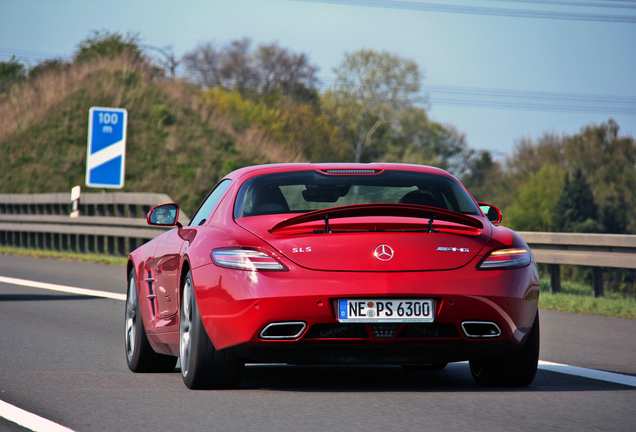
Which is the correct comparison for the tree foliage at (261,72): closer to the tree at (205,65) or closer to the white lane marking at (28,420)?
the tree at (205,65)

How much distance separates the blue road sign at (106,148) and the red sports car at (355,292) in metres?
16.1

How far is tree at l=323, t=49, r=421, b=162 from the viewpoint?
243ft

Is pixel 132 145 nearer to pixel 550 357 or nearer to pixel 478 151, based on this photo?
pixel 550 357

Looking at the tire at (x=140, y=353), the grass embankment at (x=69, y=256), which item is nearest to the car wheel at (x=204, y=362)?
the tire at (x=140, y=353)

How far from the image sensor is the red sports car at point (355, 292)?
506 cm

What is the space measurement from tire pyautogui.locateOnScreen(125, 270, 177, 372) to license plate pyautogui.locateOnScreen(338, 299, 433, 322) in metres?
2.05

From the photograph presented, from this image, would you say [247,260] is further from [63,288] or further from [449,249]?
[63,288]

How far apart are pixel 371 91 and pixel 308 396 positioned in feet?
233

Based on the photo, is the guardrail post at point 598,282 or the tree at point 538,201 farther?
the tree at point 538,201

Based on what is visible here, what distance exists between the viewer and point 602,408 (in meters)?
5.12

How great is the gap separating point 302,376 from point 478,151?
10317 centimetres

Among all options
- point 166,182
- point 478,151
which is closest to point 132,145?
point 166,182

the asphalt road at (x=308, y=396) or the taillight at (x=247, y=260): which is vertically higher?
the taillight at (x=247, y=260)

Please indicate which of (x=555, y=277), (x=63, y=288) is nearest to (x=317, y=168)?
(x=555, y=277)
